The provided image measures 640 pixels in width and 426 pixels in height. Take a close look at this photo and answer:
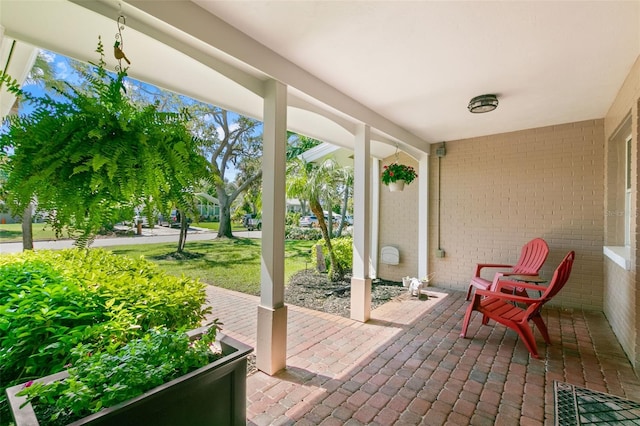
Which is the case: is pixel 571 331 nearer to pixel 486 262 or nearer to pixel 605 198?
pixel 486 262

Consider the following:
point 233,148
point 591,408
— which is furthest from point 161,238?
point 591,408

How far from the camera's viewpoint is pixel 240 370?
1417mm

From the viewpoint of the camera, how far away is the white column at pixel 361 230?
3.48m

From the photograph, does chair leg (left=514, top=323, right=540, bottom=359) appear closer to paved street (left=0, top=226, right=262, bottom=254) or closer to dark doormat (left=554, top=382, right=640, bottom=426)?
dark doormat (left=554, top=382, right=640, bottom=426)

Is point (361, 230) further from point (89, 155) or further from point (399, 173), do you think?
point (89, 155)

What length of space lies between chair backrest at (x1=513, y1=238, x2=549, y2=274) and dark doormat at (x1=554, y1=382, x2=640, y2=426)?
1.93 m

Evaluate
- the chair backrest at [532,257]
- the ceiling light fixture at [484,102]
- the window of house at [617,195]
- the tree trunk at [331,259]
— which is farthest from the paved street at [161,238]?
the window of house at [617,195]

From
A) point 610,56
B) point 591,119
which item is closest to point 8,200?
point 610,56

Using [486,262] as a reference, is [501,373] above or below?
below

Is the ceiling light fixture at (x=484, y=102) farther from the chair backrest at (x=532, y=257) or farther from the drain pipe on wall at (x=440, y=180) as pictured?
the chair backrest at (x=532, y=257)

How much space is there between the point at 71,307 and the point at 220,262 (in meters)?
5.51

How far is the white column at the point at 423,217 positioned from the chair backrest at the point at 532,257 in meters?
1.35

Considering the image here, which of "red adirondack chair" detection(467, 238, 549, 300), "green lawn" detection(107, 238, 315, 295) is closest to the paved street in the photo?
"green lawn" detection(107, 238, 315, 295)

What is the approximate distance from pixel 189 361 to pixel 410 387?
1.70 m
